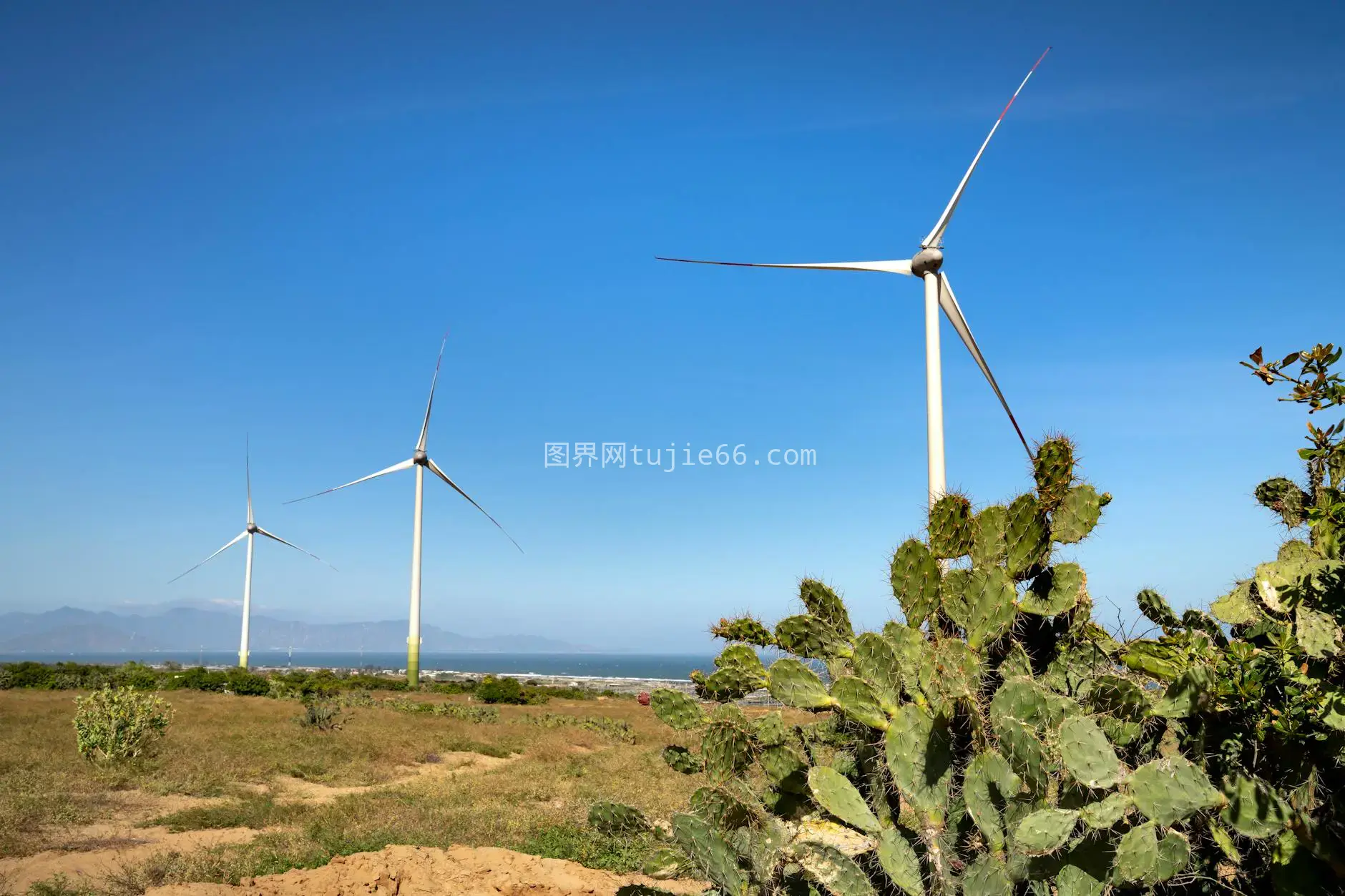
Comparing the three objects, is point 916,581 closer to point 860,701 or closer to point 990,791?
point 860,701

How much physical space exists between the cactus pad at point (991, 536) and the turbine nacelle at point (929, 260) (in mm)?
7951

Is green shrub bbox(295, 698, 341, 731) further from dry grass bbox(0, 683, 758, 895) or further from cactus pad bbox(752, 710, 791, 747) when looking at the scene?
cactus pad bbox(752, 710, 791, 747)

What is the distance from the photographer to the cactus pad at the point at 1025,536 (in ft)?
18.5

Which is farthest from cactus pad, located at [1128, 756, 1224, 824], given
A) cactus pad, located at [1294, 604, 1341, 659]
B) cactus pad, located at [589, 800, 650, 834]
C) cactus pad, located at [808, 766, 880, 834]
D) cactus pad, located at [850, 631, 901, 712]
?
cactus pad, located at [589, 800, 650, 834]

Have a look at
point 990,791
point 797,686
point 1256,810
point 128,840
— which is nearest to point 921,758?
point 990,791

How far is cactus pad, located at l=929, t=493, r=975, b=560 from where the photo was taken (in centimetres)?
603

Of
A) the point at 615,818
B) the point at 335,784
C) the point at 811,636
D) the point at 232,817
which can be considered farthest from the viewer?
the point at 335,784

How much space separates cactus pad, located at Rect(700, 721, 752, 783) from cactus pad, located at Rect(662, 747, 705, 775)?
34.4 inches

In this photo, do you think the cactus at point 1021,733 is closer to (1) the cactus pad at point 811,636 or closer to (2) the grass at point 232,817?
(1) the cactus pad at point 811,636

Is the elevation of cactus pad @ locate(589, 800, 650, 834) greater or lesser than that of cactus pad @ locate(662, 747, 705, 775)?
lesser

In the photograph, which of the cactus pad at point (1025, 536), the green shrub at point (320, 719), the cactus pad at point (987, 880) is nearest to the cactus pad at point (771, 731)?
the cactus pad at point (987, 880)

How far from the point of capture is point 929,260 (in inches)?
507

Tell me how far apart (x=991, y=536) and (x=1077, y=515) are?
62 cm

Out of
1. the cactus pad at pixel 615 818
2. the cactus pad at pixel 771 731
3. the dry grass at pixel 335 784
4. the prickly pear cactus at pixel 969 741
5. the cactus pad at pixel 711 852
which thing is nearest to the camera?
the prickly pear cactus at pixel 969 741
